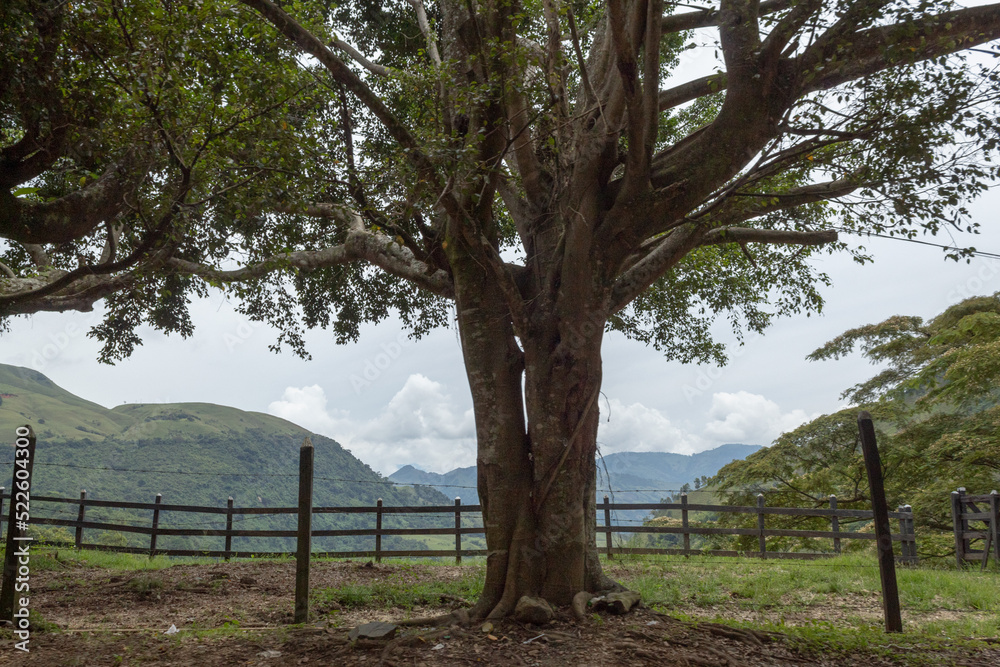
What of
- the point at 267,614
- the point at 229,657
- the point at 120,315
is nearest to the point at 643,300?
the point at 267,614

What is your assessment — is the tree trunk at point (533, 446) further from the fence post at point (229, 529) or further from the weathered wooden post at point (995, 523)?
the weathered wooden post at point (995, 523)

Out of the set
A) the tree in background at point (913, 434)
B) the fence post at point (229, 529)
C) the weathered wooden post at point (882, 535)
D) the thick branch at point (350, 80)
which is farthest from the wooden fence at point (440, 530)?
the thick branch at point (350, 80)

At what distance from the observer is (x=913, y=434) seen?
51.0 feet

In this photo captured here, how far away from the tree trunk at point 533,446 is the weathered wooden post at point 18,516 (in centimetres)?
366

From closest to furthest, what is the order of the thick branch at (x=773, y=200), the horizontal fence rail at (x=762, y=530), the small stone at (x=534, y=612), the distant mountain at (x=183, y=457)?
the small stone at (x=534, y=612), the thick branch at (x=773, y=200), the horizontal fence rail at (x=762, y=530), the distant mountain at (x=183, y=457)

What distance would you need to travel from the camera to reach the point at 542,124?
21.7 feet

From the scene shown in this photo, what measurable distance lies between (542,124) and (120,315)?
859 centimetres

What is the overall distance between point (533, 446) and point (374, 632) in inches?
82.4

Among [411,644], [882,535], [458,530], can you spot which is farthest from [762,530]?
[411,644]

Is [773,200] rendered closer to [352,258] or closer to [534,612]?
[534,612]

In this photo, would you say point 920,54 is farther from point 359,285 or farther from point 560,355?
point 359,285

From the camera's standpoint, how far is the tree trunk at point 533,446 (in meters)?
5.67

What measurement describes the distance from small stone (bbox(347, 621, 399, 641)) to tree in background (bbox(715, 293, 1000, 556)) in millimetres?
11446

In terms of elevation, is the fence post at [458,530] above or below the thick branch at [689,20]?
below
